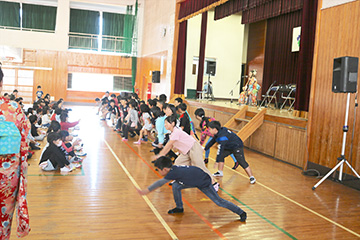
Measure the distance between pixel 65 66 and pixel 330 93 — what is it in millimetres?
18263

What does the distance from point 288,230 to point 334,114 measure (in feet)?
10.6

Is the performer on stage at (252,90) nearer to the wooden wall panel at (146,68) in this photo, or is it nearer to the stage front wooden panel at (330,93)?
the wooden wall panel at (146,68)

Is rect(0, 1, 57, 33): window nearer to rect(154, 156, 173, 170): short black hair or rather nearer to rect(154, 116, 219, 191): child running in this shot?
rect(154, 116, 219, 191): child running

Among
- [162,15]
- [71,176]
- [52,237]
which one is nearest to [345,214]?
[52,237]

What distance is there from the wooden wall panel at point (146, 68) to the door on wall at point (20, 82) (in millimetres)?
6369

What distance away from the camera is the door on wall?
20578 millimetres

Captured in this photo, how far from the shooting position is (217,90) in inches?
680

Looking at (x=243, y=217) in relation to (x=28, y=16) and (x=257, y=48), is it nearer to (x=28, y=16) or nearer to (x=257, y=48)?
(x=257, y=48)

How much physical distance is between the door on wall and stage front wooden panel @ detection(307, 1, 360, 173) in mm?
18328

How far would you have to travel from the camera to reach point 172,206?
15.3ft

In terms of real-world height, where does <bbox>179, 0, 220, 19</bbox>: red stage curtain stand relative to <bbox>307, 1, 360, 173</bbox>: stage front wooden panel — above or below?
above

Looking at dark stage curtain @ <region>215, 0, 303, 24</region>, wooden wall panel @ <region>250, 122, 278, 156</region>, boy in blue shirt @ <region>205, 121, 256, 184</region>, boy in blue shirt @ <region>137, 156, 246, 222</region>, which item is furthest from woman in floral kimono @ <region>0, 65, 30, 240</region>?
dark stage curtain @ <region>215, 0, 303, 24</region>

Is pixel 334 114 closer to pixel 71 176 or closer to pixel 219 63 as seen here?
pixel 71 176

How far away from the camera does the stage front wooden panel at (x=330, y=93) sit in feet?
20.2
